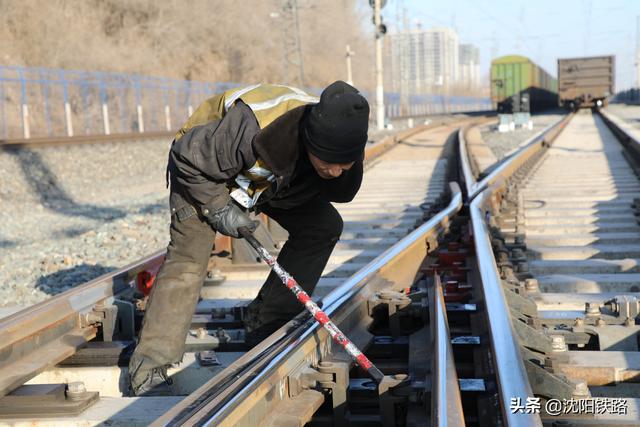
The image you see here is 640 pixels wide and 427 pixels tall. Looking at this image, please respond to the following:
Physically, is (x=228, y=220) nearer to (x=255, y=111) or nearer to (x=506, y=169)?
(x=255, y=111)

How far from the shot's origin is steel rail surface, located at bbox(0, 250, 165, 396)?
3621mm

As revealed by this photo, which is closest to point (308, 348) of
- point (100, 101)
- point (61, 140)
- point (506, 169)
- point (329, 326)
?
point (329, 326)

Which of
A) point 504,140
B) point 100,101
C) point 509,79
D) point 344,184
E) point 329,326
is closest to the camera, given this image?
point 329,326

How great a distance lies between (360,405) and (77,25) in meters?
46.6

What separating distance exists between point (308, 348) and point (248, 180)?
32.6 inches

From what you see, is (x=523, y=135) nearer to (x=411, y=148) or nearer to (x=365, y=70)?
(x=411, y=148)

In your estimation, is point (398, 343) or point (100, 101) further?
point (100, 101)

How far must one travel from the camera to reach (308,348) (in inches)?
128

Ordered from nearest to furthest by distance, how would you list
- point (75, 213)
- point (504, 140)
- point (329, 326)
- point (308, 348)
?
→ 1. point (308, 348)
2. point (329, 326)
3. point (75, 213)
4. point (504, 140)

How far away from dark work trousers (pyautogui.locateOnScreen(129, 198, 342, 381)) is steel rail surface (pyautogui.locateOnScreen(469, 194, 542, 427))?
0.80 m

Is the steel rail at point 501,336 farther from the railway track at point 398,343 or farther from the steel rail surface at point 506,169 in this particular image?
the steel rail surface at point 506,169

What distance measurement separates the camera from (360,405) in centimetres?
313

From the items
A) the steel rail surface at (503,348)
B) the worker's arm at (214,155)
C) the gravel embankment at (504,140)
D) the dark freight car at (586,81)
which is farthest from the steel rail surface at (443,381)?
the dark freight car at (586,81)

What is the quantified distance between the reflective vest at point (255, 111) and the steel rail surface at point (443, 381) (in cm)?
89
